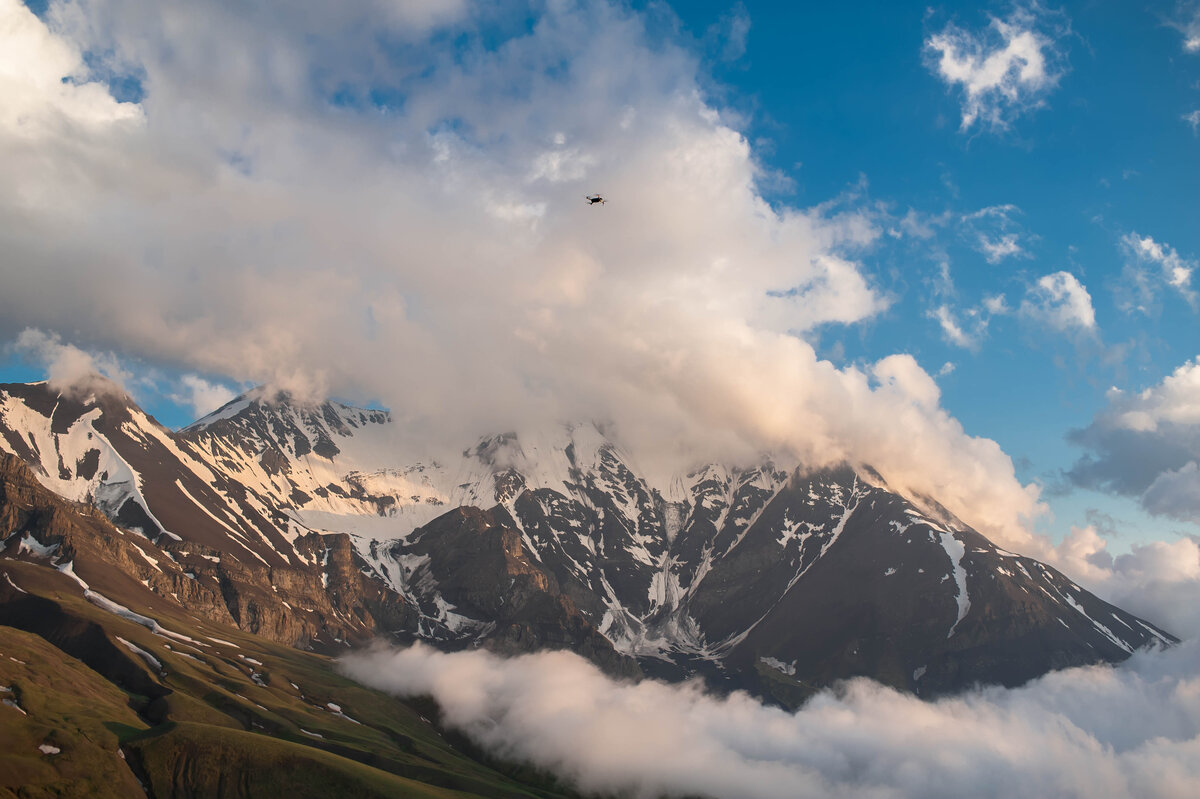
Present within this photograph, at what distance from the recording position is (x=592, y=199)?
470 feet

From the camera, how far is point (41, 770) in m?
199

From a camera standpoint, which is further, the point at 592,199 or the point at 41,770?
the point at 41,770

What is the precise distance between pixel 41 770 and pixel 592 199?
182m

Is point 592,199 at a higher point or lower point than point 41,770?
higher
